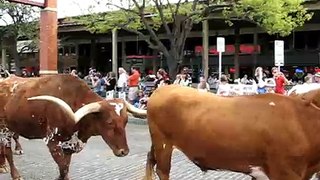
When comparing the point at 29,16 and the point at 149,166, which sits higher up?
the point at 29,16

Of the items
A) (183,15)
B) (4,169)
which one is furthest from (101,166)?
(183,15)

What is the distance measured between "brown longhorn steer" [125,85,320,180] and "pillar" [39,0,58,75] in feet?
26.7

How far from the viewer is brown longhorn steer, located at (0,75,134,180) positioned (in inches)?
279

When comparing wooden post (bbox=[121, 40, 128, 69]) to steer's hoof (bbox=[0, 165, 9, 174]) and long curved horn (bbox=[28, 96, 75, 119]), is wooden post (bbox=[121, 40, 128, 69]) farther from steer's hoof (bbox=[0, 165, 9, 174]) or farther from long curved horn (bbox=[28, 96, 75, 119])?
long curved horn (bbox=[28, 96, 75, 119])

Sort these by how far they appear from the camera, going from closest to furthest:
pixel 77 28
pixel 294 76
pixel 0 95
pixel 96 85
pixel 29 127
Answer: pixel 29 127 < pixel 0 95 < pixel 96 85 < pixel 294 76 < pixel 77 28

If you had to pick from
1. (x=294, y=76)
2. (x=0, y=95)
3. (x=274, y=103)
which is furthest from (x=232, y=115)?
(x=294, y=76)

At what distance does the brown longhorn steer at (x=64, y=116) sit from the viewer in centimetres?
709

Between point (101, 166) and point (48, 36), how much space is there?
4994mm

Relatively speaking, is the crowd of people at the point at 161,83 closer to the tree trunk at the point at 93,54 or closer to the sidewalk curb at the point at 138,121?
the sidewalk curb at the point at 138,121

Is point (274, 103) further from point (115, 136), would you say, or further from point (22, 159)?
point (22, 159)

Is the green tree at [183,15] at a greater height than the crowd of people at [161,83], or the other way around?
the green tree at [183,15]

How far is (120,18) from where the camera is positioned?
25812 millimetres

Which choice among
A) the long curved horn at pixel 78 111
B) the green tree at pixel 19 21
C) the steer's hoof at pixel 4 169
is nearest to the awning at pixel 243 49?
the green tree at pixel 19 21

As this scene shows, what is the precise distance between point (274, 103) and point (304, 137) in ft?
1.44
